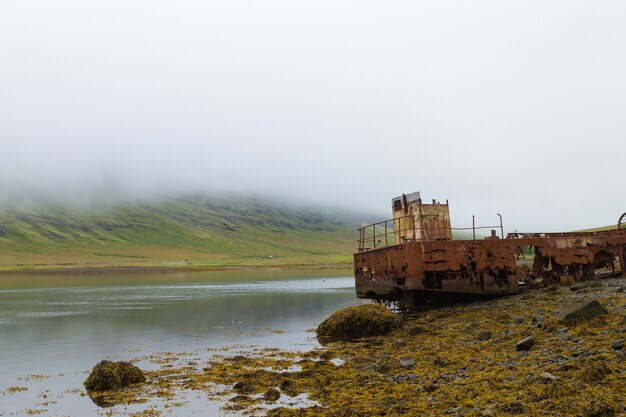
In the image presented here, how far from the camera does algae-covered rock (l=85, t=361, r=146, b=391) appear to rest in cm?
1480

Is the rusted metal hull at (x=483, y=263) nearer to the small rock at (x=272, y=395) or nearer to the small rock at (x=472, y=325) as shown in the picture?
the small rock at (x=472, y=325)

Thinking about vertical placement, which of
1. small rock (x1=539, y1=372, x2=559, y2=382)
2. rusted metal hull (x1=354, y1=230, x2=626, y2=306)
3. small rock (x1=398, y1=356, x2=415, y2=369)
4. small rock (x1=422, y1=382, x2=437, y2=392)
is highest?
rusted metal hull (x1=354, y1=230, x2=626, y2=306)

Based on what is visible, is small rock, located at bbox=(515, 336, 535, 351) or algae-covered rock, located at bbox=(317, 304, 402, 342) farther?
algae-covered rock, located at bbox=(317, 304, 402, 342)

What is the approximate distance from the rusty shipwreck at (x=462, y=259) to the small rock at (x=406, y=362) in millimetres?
10598

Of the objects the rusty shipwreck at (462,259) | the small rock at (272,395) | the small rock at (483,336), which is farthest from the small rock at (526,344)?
the rusty shipwreck at (462,259)

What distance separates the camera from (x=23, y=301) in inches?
1863

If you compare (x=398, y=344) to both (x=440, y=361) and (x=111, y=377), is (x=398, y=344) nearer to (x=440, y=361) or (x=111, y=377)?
(x=440, y=361)

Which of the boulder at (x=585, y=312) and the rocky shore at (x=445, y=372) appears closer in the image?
the rocky shore at (x=445, y=372)

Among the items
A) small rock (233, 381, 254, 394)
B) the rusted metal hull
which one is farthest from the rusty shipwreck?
small rock (233, 381, 254, 394)

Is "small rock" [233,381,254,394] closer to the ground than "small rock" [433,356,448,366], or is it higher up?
closer to the ground

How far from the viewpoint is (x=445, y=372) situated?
13688mm

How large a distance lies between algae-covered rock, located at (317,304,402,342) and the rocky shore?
1.26 feet

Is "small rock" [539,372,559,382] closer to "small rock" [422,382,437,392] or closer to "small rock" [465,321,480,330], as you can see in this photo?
"small rock" [422,382,437,392]

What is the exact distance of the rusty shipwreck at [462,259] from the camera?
26031mm
